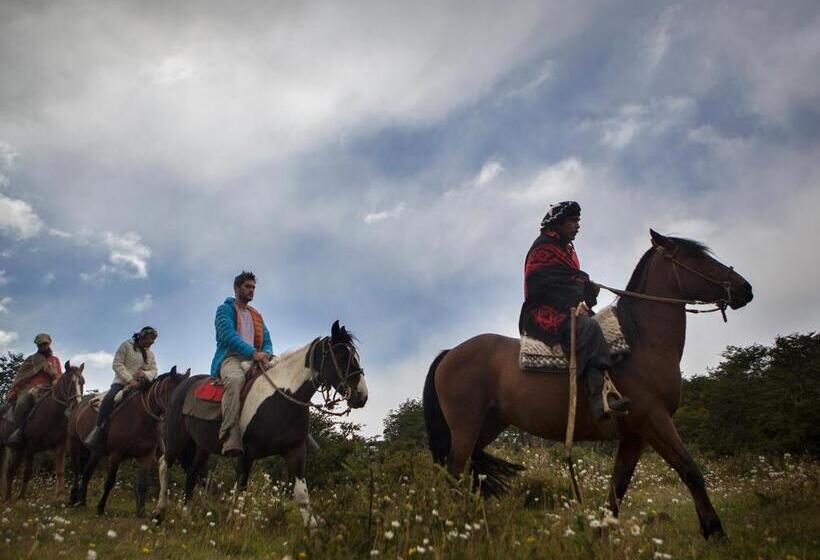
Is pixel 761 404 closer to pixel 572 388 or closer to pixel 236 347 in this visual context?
pixel 572 388

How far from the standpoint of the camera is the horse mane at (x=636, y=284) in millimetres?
6402

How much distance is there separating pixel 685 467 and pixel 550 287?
7.89ft

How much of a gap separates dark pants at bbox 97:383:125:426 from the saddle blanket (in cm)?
832

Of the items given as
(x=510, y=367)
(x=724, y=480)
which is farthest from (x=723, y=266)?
(x=724, y=480)

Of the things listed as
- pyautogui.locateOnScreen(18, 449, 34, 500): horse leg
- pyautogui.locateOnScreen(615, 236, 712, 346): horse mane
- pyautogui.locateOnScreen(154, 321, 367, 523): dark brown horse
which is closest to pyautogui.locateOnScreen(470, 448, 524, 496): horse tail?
pyautogui.locateOnScreen(154, 321, 367, 523): dark brown horse

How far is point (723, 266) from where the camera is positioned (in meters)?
6.54

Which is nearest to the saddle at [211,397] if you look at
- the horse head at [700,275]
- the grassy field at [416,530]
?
the grassy field at [416,530]

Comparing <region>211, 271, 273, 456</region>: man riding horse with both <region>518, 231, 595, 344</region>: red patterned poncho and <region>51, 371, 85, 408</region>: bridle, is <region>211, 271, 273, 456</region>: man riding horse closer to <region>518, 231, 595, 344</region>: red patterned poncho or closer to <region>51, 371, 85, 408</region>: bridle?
<region>518, 231, 595, 344</region>: red patterned poncho

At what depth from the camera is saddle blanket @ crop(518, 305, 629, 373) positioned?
6.23 m

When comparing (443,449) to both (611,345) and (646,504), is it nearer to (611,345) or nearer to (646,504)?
(611,345)

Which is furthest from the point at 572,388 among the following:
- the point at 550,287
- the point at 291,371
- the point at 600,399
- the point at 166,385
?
the point at 166,385

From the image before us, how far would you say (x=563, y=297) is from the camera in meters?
6.66

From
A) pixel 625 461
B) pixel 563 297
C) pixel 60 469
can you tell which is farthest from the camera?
pixel 60 469

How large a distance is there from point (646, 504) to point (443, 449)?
497 cm
